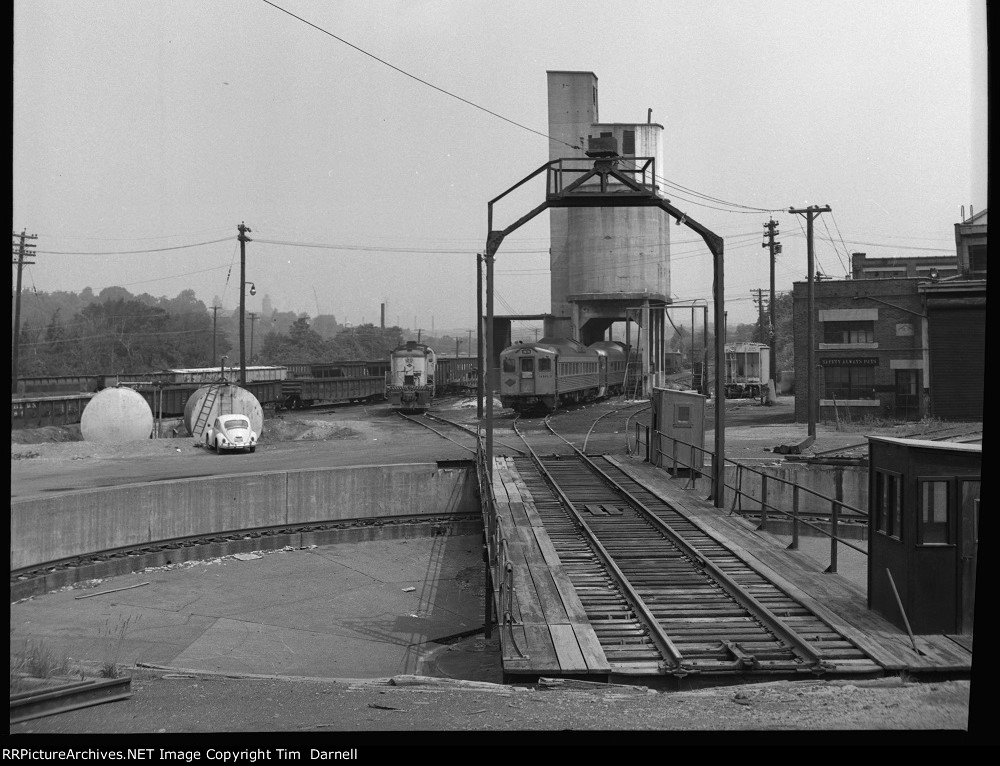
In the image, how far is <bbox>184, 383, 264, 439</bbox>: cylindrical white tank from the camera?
3247 cm

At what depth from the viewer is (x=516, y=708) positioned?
7430 mm

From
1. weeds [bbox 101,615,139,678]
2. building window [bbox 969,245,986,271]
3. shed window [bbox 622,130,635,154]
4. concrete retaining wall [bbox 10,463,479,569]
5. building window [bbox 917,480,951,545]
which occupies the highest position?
shed window [bbox 622,130,635,154]

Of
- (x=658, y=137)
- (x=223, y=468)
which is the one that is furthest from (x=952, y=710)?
(x=658, y=137)

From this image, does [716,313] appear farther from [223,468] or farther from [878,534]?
[223,468]

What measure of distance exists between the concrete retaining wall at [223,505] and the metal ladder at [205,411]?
33.1ft

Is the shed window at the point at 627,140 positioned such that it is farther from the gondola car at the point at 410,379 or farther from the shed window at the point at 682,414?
the shed window at the point at 682,414

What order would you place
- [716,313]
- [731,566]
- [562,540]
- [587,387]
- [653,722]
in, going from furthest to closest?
[587,387] → [716,313] → [562,540] → [731,566] → [653,722]

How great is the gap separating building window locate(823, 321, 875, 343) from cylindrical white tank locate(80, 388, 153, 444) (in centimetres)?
2764

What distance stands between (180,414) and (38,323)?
107 feet

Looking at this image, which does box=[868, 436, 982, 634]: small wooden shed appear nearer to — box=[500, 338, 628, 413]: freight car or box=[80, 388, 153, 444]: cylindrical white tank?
box=[80, 388, 153, 444]: cylindrical white tank

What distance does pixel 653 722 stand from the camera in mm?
6773

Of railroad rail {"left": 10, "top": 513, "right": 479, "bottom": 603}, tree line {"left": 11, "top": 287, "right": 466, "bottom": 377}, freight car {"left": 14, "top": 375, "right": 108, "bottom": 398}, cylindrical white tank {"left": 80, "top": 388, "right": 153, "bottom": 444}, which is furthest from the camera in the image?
tree line {"left": 11, "top": 287, "right": 466, "bottom": 377}

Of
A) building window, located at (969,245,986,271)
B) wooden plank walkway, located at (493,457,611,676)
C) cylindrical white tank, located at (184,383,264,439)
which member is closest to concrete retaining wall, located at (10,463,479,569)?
cylindrical white tank, located at (184,383,264,439)

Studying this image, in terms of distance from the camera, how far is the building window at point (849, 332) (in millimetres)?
35594
